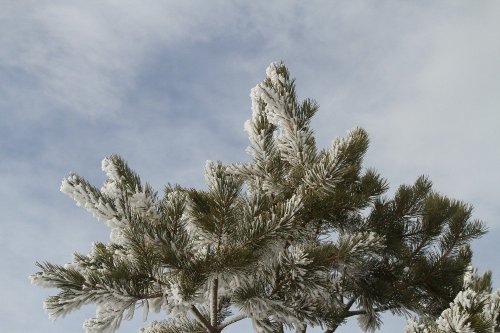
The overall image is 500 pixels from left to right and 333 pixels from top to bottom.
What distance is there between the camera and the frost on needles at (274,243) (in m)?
6.19

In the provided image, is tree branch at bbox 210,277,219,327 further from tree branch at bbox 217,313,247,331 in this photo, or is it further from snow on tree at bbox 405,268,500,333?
snow on tree at bbox 405,268,500,333

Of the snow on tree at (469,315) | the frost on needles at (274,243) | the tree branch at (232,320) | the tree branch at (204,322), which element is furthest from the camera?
the tree branch at (232,320)

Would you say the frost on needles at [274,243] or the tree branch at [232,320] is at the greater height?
the frost on needles at [274,243]

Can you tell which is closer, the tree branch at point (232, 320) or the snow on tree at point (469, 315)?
the snow on tree at point (469, 315)

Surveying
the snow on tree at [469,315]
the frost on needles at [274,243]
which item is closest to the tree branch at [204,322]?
the frost on needles at [274,243]

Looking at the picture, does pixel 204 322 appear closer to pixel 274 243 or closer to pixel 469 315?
pixel 274 243

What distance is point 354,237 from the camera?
659 centimetres

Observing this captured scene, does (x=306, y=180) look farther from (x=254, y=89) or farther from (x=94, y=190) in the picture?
(x=94, y=190)

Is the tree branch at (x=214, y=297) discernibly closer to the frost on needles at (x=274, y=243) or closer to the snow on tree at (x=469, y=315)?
the frost on needles at (x=274, y=243)

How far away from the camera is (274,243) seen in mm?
6574

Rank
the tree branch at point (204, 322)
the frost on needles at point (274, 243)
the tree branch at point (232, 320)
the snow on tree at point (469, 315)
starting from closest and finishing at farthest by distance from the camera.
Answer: the snow on tree at point (469, 315)
the frost on needles at point (274, 243)
the tree branch at point (204, 322)
the tree branch at point (232, 320)

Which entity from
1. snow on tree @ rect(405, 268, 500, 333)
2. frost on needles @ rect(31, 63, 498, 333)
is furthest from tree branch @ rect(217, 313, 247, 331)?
snow on tree @ rect(405, 268, 500, 333)

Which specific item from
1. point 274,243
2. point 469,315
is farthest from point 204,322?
point 469,315

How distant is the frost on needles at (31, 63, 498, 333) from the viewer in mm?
6191
